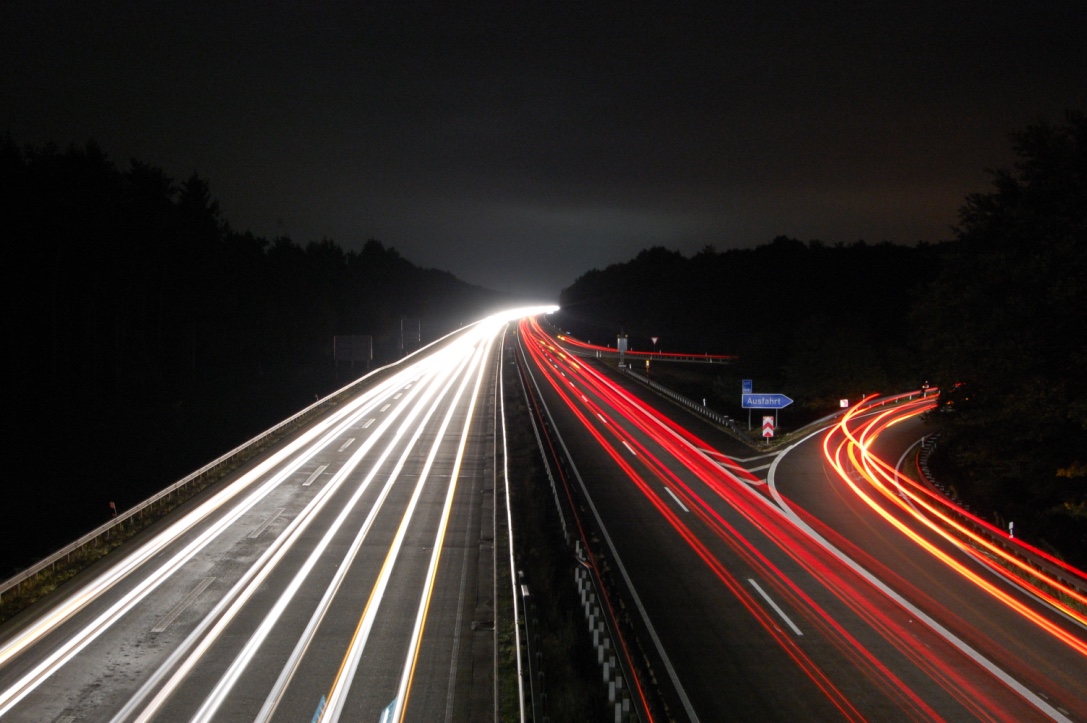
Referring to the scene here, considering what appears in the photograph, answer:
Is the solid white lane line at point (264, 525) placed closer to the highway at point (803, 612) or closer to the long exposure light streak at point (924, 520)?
the highway at point (803, 612)

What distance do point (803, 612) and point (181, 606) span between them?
11629 mm

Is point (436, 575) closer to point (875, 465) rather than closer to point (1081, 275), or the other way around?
point (1081, 275)

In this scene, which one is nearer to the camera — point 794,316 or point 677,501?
point 677,501

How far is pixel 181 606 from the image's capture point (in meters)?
13.4

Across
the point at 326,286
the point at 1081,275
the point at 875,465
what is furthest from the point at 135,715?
the point at 326,286

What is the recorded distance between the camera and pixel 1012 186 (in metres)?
30.0

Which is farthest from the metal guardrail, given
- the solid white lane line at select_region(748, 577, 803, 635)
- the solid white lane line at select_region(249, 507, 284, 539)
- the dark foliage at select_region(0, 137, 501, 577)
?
the dark foliage at select_region(0, 137, 501, 577)

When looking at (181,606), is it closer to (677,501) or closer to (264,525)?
(264,525)

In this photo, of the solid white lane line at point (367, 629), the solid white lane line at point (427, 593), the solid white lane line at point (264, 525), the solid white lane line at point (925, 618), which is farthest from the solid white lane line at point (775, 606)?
the solid white lane line at point (264, 525)

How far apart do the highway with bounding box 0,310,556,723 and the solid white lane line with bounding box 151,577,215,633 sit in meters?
0.04

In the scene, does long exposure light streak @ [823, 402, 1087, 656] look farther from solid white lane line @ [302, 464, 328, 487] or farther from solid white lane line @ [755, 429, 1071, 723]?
solid white lane line @ [302, 464, 328, 487]

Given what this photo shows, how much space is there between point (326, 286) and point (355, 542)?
313 feet

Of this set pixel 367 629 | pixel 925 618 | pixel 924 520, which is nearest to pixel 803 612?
pixel 925 618

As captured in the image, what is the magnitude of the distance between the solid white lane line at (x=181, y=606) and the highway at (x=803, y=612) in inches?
305
